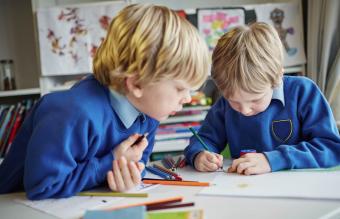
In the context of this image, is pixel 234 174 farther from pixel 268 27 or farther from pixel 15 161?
A: pixel 15 161

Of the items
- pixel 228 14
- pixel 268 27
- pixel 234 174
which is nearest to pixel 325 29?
pixel 228 14

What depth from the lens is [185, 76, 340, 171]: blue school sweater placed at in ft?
2.96

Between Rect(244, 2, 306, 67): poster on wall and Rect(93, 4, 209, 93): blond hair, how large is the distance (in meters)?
1.47

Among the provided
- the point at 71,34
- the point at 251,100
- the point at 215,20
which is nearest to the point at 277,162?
the point at 251,100

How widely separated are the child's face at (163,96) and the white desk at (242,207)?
17 centimetres

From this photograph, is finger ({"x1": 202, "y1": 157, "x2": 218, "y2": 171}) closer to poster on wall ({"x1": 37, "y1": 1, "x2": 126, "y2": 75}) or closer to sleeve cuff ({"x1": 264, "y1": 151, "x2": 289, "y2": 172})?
sleeve cuff ({"x1": 264, "y1": 151, "x2": 289, "y2": 172})

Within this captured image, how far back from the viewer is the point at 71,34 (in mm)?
2035

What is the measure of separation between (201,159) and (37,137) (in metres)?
0.41

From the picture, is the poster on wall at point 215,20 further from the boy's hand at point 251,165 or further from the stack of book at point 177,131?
the boy's hand at point 251,165

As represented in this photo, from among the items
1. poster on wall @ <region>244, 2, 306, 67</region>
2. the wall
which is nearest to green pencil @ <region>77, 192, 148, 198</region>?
poster on wall @ <region>244, 2, 306, 67</region>

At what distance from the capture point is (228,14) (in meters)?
2.12

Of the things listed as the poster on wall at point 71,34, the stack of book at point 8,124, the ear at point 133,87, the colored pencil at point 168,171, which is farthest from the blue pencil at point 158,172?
the stack of book at point 8,124

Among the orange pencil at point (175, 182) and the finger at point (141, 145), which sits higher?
the finger at point (141, 145)

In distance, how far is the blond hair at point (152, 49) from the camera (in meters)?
0.74
